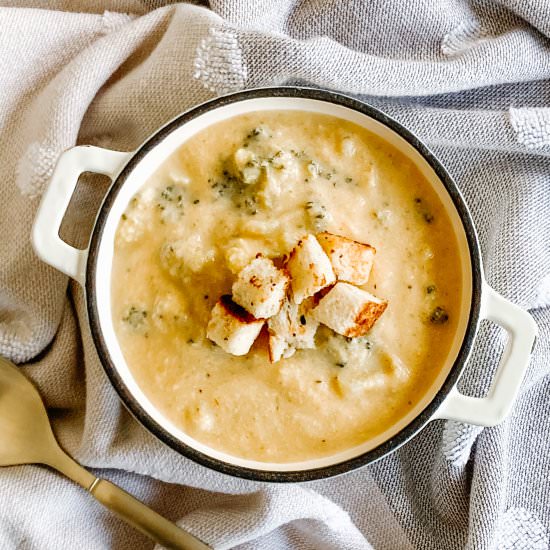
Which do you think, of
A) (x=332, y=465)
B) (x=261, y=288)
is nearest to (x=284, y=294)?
(x=261, y=288)

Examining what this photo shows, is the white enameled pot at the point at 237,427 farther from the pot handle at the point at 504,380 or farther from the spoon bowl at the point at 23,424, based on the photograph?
the spoon bowl at the point at 23,424

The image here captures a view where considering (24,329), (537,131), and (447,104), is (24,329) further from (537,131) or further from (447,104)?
(537,131)

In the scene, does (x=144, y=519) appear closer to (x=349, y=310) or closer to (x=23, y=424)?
(x=23, y=424)

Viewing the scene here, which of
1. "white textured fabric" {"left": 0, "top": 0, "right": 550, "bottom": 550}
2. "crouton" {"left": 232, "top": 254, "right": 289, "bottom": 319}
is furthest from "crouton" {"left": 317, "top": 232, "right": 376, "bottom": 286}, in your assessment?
"white textured fabric" {"left": 0, "top": 0, "right": 550, "bottom": 550}

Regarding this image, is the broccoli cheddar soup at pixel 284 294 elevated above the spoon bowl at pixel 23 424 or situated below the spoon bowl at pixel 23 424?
above

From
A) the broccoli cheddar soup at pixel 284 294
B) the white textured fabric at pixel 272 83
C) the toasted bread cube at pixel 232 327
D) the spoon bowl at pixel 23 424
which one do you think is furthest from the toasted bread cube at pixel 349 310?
the spoon bowl at pixel 23 424

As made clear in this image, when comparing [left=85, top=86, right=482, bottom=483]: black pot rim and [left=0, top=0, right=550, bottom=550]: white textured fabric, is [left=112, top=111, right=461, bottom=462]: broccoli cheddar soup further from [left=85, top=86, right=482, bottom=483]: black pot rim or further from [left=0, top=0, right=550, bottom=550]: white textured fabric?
[left=0, top=0, right=550, bottom=550]: white textured fabric

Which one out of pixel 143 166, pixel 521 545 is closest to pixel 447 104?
pixel 143 166
